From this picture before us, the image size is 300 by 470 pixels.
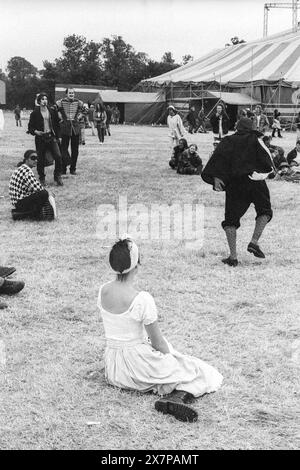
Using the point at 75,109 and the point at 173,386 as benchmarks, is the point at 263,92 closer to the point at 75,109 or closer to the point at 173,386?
the point at 75,109

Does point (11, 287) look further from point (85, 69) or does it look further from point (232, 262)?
point (85, 69)

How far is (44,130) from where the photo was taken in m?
11.8

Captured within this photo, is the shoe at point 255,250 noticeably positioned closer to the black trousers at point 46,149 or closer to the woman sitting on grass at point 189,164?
the black trousers at point 46,149

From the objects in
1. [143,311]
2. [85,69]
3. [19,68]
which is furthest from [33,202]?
[19,68]

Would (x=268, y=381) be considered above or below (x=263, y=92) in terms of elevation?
below

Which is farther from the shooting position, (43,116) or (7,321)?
(43,116)

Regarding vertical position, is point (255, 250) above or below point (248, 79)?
below

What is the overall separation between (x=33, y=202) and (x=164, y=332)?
15.0 feet

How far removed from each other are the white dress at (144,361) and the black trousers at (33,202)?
17.3 ft

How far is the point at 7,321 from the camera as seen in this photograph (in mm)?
5199

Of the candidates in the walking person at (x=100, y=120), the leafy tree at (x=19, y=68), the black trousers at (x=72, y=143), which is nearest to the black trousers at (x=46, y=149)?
the black trousers at (x=72, y=143)

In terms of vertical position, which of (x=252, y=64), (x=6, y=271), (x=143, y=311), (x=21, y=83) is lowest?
(x=6, y=271)
